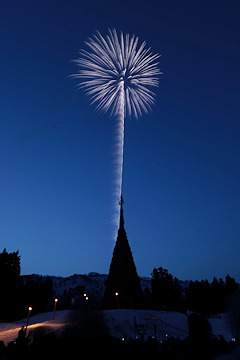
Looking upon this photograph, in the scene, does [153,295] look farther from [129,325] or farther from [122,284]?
[129,325]

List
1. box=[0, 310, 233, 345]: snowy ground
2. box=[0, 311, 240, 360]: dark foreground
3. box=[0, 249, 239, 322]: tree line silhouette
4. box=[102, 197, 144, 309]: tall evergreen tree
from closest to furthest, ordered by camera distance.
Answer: box=[0, 311, 240, 360]: dark foreground
box=[0, 310, 233, 345]: snowy ground
box=[102, 197, 144, 309]: tall evergreen tree
box=[0, 249, 239, 322]: tree line silhouette

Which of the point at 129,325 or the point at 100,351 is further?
the point at 129,325

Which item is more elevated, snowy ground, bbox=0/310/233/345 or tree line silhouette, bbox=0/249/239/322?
tree line silhouette, bbox=0/249/239/322

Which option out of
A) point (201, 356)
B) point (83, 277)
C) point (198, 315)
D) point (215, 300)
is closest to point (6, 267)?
point (198, 315)

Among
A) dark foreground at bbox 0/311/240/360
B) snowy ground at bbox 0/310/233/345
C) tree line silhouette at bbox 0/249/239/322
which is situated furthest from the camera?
tree line silhouette at bbox 0/249/239/322

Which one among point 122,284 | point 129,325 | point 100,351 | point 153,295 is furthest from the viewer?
point 153,295

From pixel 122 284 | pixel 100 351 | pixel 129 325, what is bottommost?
pixel 100 351

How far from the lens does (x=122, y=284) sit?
97.0 feet

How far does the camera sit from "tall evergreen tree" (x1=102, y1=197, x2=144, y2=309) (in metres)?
28.9

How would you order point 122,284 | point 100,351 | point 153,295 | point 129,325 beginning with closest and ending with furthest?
point 100,351 → point 129,325 → point 122,284 → point 153,295

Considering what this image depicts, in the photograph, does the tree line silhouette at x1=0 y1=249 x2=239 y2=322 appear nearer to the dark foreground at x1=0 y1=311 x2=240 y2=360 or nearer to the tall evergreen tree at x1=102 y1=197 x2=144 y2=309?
the tall evergreen tree at x1=102 y1=197 x2=144 y2=309

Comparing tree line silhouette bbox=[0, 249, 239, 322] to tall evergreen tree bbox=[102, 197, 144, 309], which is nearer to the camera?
tall evergreen tree bbox=[102, 197, 144, 309]

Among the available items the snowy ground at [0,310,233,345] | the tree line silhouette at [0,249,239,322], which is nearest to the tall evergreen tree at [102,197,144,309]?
the snowy ground at [0,310,233,345]

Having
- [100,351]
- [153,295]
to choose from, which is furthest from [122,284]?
[153,295]
